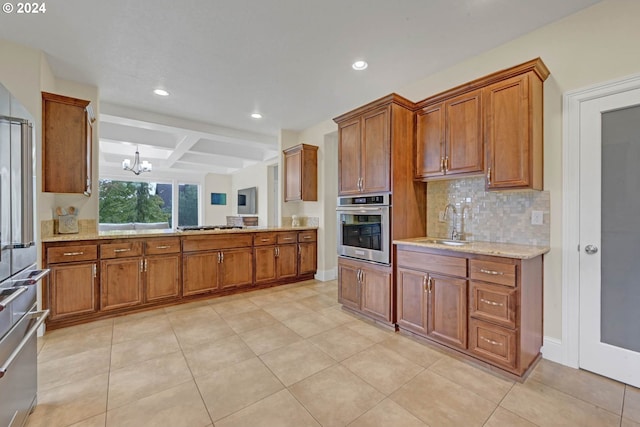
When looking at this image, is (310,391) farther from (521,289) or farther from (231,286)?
(231,286)

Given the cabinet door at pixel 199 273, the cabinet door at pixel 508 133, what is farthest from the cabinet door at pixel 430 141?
the cabinet door at pixel 199 273

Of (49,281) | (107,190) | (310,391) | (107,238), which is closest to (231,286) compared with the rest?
(107,238)

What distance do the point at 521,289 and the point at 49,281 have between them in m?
4.14

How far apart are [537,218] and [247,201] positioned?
745cm

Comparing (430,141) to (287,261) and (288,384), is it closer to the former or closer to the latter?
(288,384)

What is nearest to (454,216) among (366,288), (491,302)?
(491,302)

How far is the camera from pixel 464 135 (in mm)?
2477

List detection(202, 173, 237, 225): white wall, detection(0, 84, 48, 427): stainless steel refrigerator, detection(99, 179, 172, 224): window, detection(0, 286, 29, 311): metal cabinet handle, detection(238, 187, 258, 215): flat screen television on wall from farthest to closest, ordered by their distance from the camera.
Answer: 1. detection(202, 173, 237, 225): white wall
2. detection(238, 187, 258, 215): flat screen television on wall
3. detection(99, 179, 172, 224): window
4. detection(0, 84, 48, 427): stainless steel refrigerator
5. detection(0, 286, 29, 311): metal cabinet handle

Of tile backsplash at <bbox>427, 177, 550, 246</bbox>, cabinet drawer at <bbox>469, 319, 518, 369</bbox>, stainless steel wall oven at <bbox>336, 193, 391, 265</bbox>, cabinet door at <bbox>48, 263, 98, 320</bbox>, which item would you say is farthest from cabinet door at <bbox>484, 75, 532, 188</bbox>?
cabinet door at <bbox>48, 263, 98, 320</bbox>

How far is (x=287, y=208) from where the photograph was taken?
518 centimetres

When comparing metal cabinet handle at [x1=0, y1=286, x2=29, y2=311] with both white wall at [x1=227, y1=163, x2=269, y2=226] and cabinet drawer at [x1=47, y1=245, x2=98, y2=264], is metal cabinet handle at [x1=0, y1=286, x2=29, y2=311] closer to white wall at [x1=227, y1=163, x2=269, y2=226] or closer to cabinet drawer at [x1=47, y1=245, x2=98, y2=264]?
cabinet drawer at [x1=47, y1=245, x2=98, y2=264]

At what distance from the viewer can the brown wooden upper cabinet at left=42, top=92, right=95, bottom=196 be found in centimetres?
271

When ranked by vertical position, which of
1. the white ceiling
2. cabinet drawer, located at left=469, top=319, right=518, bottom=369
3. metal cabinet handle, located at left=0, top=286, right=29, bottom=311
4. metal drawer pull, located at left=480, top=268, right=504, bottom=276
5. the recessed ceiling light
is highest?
the recessed ceiling light

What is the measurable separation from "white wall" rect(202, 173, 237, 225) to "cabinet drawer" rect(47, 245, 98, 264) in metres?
6.38
